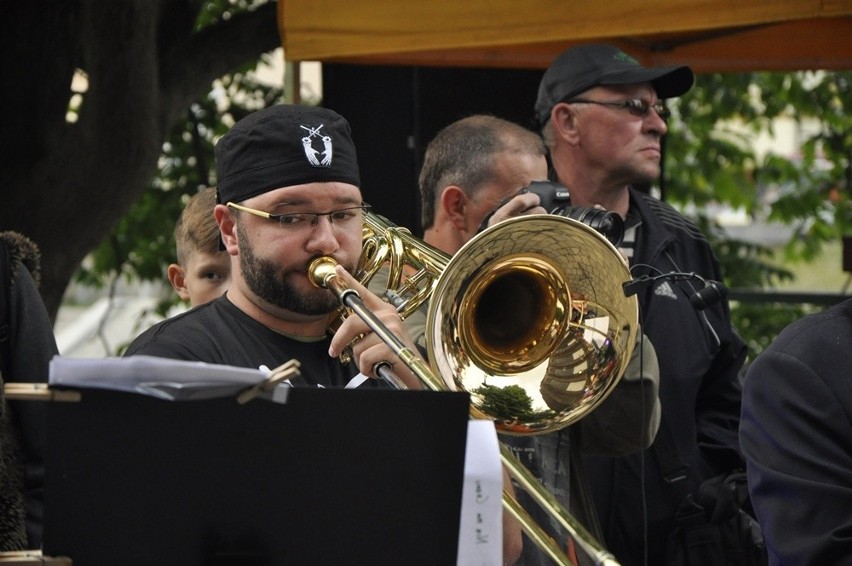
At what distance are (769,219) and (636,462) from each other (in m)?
5.07

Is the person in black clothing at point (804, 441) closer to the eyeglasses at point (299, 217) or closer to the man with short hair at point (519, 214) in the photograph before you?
the man with short hair at point (519, 214)

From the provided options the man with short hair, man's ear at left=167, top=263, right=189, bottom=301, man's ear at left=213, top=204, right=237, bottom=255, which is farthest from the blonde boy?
man's ear at left=213, top=204, right=237, bottom=255

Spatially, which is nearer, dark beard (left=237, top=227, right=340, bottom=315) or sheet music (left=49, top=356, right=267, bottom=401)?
sheet music (left=49, top=356, right=267, bottom=401)

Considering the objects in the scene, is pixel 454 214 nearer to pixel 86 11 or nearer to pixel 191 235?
pixel 191 235

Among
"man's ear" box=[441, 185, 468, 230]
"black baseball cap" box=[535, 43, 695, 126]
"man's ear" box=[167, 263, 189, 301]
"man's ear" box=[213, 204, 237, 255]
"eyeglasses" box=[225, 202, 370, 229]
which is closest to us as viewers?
"eyeglasses" box=[225, 202, 370, 229]

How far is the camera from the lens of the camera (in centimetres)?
337

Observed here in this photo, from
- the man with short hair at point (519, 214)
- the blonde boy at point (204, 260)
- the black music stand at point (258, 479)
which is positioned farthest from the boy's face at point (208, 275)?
the black music stand at point (258, 479)

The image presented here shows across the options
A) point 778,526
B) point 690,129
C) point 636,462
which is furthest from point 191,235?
point 690,129

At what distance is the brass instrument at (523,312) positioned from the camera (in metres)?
3.10

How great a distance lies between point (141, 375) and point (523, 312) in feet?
5.08

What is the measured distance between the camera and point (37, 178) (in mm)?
4879

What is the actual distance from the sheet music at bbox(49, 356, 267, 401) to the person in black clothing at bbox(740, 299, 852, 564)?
1.24 meters

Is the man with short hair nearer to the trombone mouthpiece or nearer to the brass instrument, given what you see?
the brass instrument

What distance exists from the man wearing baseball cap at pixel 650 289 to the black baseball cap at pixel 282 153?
94 cm
